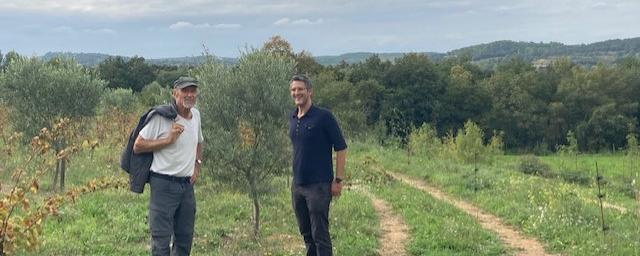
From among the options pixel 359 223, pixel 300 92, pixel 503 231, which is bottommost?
pixel 503 231

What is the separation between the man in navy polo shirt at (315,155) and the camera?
6.88 m

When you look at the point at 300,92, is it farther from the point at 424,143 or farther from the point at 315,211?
the point at 424,143

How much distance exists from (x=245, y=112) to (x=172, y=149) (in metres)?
3.34

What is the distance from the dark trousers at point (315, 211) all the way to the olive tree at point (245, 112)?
8.73ft

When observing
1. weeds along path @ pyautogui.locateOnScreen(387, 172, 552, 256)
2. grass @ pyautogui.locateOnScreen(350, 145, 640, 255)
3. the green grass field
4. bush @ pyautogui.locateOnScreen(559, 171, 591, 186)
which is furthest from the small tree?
weeds along path @ pyautogui.locateOnScreen(387, 172, 552, 256)

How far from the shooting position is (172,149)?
6.42 metres

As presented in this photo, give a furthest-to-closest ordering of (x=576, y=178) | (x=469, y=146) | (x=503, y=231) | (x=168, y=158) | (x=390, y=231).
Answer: (x=469, y=146) → (x=576, y=178) → (x=503, y=231) → (x=390, y=231) → (x=168, y=158)

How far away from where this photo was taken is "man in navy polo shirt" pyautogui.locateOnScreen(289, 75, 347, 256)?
6.88m

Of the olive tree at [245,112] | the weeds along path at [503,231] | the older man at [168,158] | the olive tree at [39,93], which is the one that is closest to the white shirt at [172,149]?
the older man at [168,158]

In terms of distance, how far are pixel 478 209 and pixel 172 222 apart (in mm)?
9310

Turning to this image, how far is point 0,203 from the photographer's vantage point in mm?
4145

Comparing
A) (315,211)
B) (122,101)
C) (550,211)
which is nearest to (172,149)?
(315,211)

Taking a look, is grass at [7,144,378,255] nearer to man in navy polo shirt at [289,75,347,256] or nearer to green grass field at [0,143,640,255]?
green grass field at [0,143,640,255]

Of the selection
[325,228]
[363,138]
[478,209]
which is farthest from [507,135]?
[325,228]
